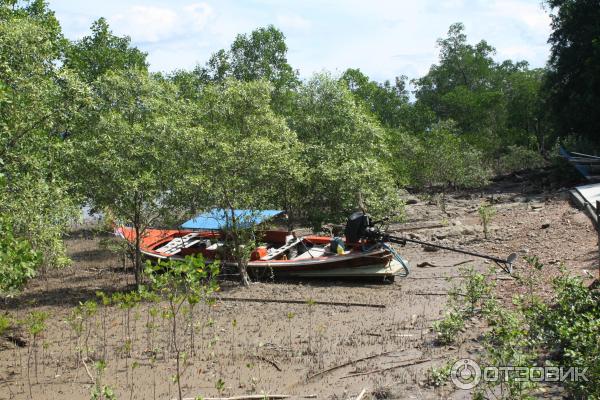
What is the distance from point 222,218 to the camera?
609 inches

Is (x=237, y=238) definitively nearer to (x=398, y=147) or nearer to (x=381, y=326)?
(x=381, y=326)

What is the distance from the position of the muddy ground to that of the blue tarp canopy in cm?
156

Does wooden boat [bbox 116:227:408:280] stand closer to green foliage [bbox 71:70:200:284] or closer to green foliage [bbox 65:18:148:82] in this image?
green foliage [bbox 71:70:200:284]

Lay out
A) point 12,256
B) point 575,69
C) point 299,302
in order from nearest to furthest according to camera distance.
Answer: point 12,256
point 299,302
point 575,69

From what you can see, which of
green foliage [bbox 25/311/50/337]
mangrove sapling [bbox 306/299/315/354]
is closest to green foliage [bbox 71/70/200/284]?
green foliage [bbox 25/311/50/337]

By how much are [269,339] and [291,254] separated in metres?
6.24

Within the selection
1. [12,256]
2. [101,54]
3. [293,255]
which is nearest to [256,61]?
[101,54]

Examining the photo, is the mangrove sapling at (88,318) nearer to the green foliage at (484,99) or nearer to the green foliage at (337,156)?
the green foliage at (337,156)

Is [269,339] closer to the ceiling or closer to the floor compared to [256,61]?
closer to the floor

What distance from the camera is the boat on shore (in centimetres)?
1498

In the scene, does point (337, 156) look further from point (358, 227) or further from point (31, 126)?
point (31, 126)

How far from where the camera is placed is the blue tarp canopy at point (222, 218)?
1521 cm

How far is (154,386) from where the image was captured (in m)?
8.42

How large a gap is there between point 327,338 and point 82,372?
3948 millimetres
